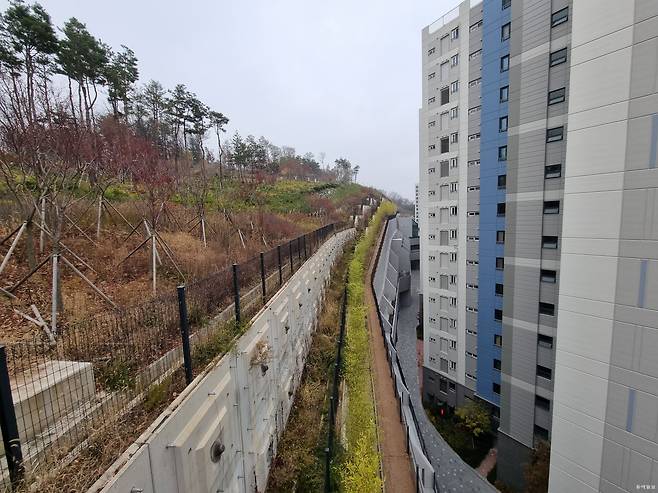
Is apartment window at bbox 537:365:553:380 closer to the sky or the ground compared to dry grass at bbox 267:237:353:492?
closer to the ground

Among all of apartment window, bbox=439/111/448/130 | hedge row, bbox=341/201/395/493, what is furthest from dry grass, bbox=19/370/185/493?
apartment window, bbox=439/111/448/130

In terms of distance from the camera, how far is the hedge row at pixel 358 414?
171 inches

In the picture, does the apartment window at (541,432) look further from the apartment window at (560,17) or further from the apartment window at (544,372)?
the apartment window at (560,17)

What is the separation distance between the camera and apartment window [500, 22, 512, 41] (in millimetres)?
13039

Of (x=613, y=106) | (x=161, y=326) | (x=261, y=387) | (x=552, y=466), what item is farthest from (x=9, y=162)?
(x=552, y=466)

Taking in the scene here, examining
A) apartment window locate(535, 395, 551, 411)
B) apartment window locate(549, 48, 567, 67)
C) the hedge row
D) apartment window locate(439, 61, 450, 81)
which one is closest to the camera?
the hedge row

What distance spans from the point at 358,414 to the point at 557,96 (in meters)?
13.5

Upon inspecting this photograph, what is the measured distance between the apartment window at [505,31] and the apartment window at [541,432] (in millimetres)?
17180

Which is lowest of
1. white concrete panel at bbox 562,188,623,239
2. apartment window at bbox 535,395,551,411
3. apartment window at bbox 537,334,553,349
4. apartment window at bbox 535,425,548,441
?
apartment window at bbox 535,425,548,441

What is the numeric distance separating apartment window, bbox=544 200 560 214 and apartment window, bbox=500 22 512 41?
25.7ft

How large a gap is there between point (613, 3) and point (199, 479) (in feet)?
43.5

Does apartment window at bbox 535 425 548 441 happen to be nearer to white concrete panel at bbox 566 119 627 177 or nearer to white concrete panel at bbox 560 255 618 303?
white concrete panel at bbox 560 255 618 303

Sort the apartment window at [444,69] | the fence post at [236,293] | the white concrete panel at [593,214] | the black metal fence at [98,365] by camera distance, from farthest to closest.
Result: the apartment window at [444,69], the white concrete panel at [593,214], the fence post at [236,293], the black metal fence at [98,365]

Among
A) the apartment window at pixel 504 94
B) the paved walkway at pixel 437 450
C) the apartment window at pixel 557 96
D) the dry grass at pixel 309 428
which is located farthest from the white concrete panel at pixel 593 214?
the paved walkway at pixel 437 450
